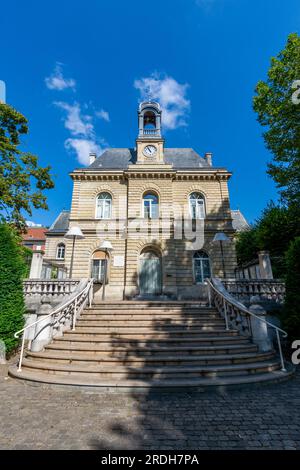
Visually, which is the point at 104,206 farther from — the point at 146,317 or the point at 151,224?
the point at 146,317

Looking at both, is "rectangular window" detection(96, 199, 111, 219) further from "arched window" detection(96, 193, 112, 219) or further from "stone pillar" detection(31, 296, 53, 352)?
"stone pillar" detection(31, 296, 53, 352)

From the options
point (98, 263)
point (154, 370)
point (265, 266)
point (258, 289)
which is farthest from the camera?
point (98, 263)

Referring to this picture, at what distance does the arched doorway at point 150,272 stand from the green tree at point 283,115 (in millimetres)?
8796

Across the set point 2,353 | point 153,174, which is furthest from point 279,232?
point 2,353

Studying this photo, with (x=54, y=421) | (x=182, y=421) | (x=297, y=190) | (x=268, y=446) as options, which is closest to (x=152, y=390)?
(x=182, y=421)

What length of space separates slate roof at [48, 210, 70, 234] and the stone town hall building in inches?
497

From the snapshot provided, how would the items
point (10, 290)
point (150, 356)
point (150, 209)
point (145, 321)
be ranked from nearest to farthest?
point (150, 356) → point (10, 290) → point (145, 321) → point (150, 209)

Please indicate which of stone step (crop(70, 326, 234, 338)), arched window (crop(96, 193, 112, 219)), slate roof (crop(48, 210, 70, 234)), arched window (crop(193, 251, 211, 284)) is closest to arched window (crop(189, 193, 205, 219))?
arched window (crop(193, 251, 211, 284))

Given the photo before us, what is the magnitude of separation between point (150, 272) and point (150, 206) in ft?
16.3

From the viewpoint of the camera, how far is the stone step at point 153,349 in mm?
5641

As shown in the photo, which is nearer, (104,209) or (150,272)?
(150,272)

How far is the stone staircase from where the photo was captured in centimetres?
478

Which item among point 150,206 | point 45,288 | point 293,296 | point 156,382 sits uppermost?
point 150,206

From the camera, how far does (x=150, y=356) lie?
550cm
